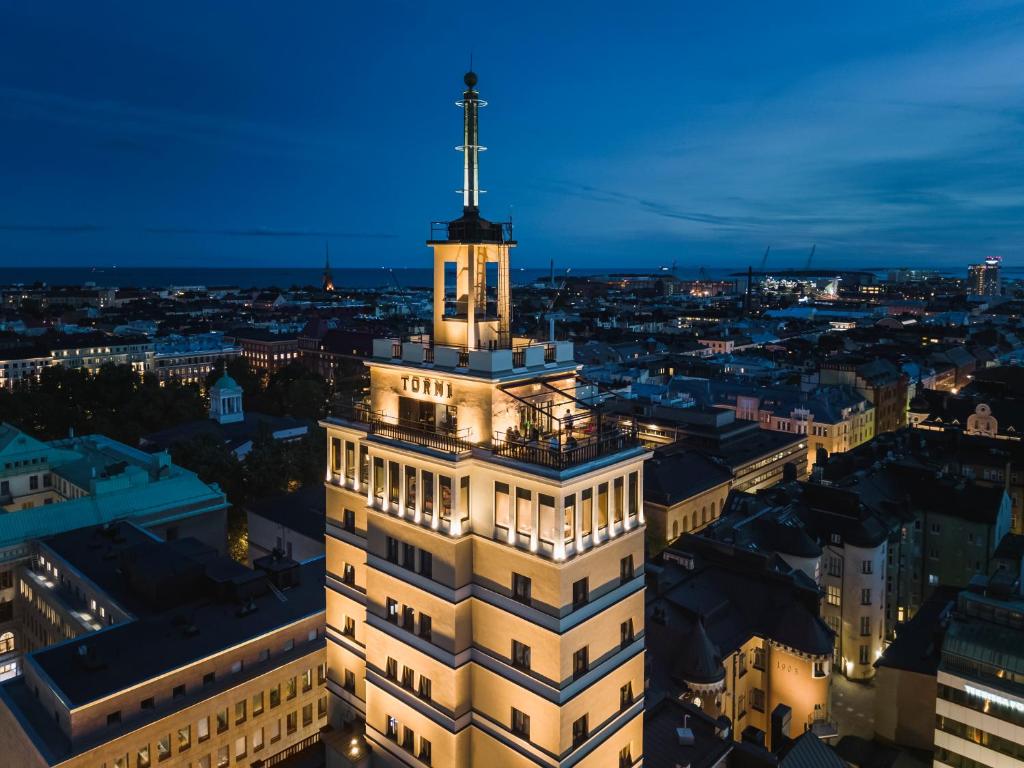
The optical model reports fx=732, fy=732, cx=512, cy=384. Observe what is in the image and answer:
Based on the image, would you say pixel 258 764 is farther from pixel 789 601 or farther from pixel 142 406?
pixel 142 406

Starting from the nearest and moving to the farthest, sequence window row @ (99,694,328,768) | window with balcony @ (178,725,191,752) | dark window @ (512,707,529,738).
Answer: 1. dark window @ (512,707,529,738)
2. window row @ (99,694,328,768)
3. window with balcony @ (178,725,191,752)

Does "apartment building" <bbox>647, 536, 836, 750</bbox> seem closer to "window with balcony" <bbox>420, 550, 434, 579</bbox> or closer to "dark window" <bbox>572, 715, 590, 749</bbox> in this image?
"dark window" <bbox>572, 715, 590, 749</bbox>

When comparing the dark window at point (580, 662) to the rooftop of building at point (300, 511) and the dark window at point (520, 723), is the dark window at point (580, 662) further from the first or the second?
the rooftop of building at point (300, 511)

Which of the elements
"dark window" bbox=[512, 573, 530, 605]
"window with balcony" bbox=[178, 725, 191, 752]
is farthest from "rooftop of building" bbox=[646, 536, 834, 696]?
"window with balcony" bbox=[178, 725, 191, 752]

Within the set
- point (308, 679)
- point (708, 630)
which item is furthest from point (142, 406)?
point (708, 630)

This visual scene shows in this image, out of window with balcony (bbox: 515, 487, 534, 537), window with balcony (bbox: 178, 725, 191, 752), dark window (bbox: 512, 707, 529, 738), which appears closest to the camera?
window with balcony (bbox: 515, 487, 534, 537)

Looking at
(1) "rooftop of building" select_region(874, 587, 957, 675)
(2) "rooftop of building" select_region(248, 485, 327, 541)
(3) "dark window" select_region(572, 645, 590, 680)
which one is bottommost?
(1) "rooftop of building" select_region(874, 587, 957, 675)

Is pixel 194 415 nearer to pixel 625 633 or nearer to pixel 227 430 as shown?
pixel 227 430
